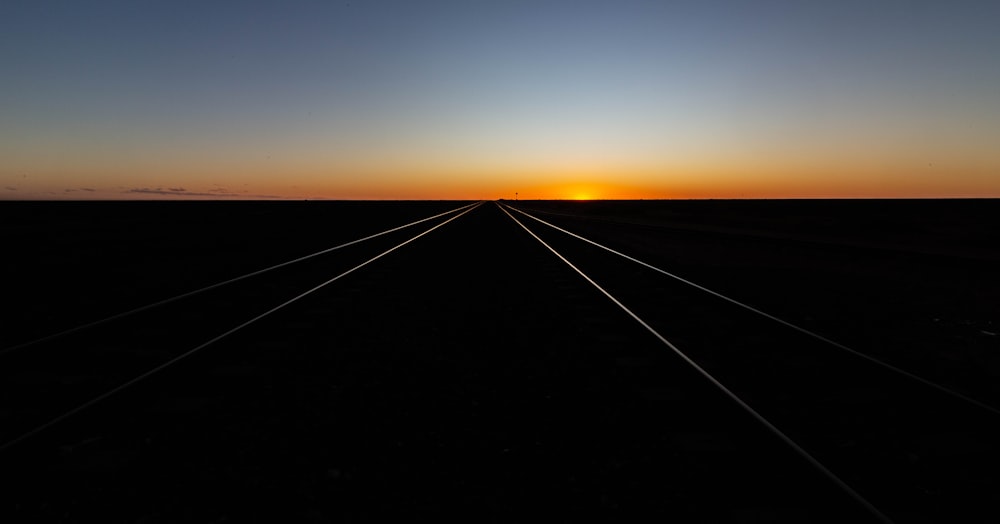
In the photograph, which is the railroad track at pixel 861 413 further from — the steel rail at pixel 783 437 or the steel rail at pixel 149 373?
the steel rail at pixel 149 373

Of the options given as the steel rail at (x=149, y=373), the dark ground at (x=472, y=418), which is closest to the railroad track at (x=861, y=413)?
the dark ground at (x=472, y=418)

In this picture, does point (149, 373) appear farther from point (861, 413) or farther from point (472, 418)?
point (861, 413)

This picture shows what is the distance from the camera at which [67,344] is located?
691 centimetres

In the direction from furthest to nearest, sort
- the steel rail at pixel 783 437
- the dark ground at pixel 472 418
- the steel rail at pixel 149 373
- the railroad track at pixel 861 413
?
the steel rail at pixel 149 373 < the railroad track at pixel 861 413 < the dark ground at pixel 472 418 < the steel rail at pixel 783 437

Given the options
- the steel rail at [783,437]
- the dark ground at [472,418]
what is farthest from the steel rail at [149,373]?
the steel rail at [783,437]

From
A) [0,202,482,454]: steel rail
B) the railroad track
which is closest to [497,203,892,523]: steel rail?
the railroad track

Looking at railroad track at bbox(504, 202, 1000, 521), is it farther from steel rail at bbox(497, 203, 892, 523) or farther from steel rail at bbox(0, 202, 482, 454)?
steel rail at bbox(0, 202, 482, 454)

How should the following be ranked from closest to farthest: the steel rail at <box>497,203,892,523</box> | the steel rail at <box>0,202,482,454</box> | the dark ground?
the steel rail at <box>497,203,892,523</box>
the dark ground
the steel rail at <box>0,202,482,454</box>

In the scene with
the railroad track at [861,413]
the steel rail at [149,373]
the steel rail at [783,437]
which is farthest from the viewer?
the steel rail at [149,373]

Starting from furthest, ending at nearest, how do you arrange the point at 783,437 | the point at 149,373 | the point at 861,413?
the point at 149,373
the point at 861,413
the point at 783,437

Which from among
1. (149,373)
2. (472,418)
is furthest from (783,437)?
(149,373)

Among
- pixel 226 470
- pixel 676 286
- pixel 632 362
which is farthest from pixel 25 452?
pixel 676 286

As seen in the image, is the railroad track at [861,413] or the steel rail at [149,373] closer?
the railroad track at [861,413]

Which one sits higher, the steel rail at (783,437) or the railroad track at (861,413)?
the steel rail at (783,437)
